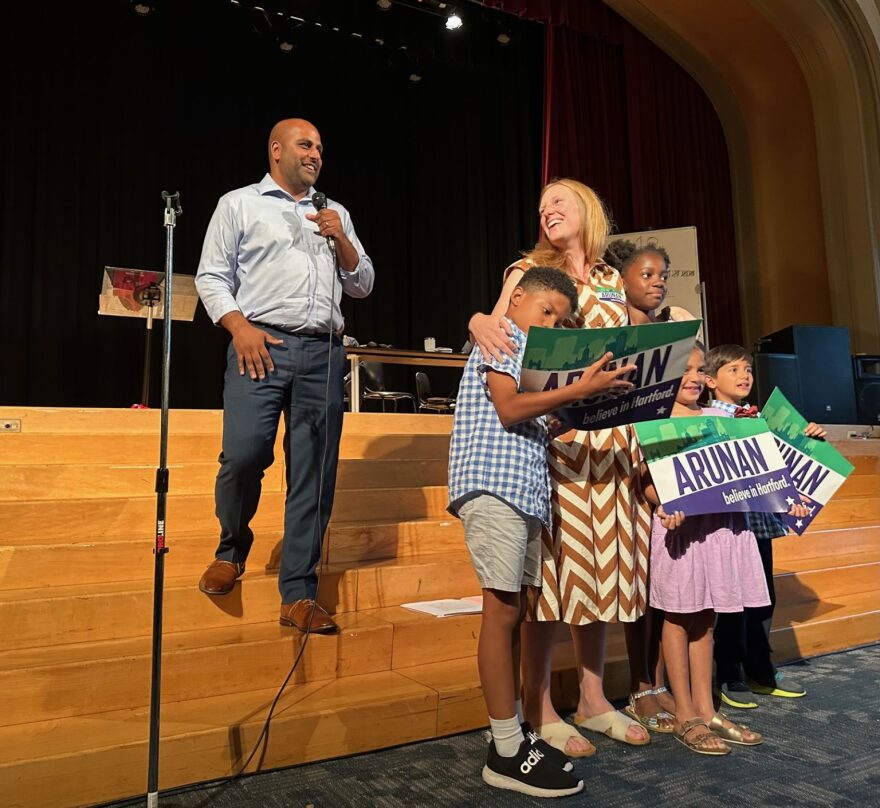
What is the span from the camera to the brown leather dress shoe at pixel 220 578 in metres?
2.25

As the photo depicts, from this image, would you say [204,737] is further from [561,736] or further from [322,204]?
[322,204]

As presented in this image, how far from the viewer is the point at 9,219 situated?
6.48 metres

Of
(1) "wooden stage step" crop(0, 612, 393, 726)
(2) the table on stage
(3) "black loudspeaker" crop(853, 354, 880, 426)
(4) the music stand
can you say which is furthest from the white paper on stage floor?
(3) "black loudspeaker" crop(853, 354, 880, 426)

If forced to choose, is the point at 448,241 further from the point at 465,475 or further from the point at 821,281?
the point at 465,475

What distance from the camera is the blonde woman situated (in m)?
1.88

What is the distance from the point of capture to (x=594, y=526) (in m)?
1.93

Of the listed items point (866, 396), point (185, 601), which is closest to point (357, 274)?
point (185, 601)

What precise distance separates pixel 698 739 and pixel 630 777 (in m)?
0.27

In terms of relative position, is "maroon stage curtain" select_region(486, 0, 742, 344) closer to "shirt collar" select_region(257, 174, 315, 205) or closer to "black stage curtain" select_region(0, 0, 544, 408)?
"black stage curtain" select_region(0, 0, 544, 408)

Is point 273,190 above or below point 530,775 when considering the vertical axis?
above

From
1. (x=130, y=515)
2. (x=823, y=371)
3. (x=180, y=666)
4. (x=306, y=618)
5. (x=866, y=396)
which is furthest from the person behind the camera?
(x=866, y=396)

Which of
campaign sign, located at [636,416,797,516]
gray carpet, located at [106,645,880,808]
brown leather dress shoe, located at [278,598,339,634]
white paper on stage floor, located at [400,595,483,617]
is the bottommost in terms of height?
gray carpet, located at [106,645,880,808]

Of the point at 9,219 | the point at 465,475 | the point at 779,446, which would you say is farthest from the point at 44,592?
the point at 9,219

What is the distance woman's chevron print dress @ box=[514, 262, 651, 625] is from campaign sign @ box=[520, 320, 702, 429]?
26cm
